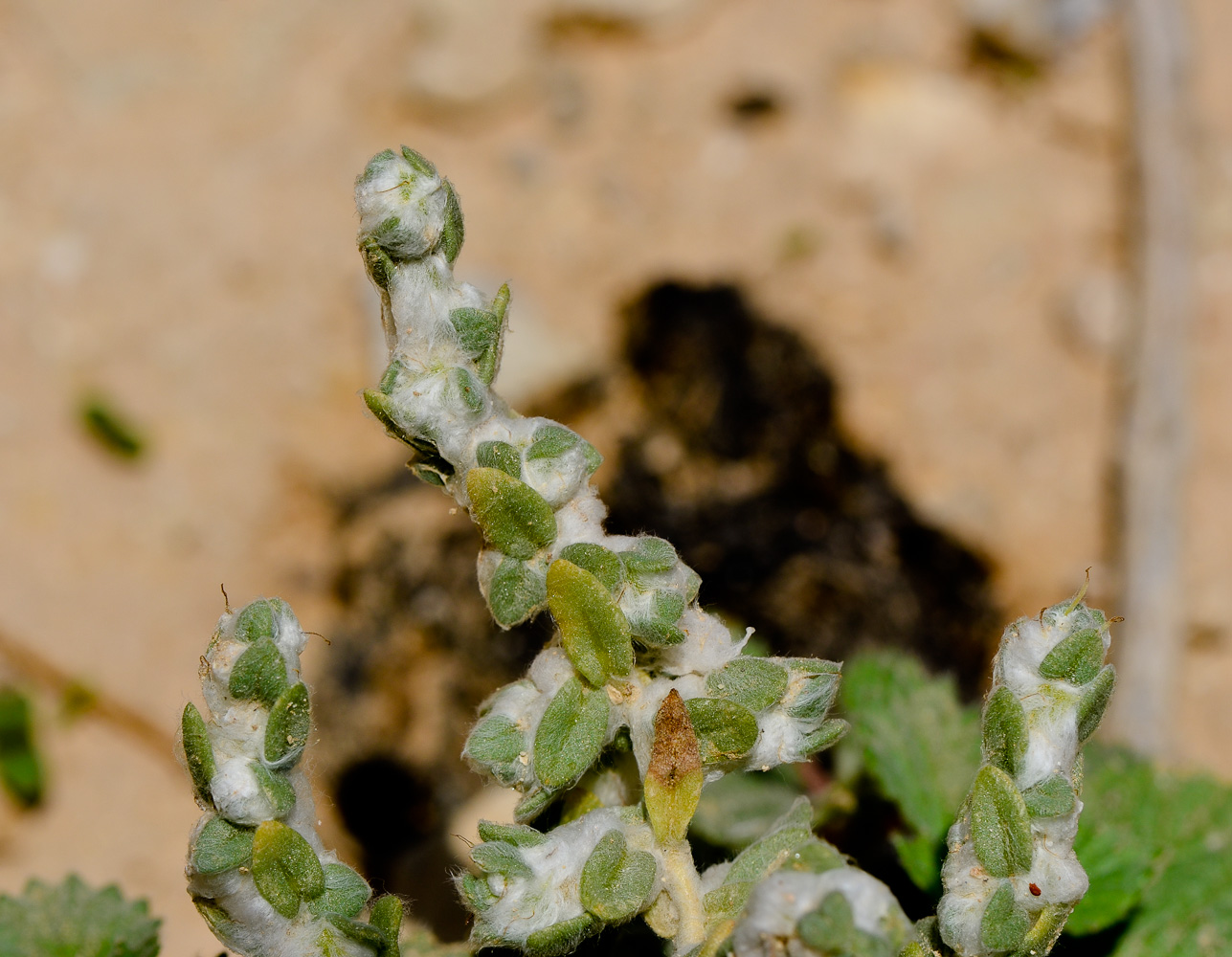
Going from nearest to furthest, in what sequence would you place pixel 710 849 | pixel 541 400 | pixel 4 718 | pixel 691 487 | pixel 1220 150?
pixel 710 849
pixel 4 718
pixel 691 487
pixel 541 400
pixel 1220 150

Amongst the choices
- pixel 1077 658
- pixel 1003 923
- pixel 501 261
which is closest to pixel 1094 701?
pixel 1077 658

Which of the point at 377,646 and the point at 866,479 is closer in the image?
the point at 377,646

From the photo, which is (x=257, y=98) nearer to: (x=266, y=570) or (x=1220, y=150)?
(x=266, y=570)

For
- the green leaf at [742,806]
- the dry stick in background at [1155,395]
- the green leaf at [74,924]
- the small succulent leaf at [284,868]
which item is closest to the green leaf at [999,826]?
the small succulent leaf at [284,868]

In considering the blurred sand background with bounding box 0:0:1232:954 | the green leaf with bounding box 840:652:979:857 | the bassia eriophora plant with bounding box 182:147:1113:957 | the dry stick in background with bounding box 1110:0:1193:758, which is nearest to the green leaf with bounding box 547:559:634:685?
the bassia eriophora plant with bounding box 182:147:1113:957

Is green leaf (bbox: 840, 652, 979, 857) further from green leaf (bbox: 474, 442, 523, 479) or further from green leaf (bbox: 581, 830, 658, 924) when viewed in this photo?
green leaf (bbox: 474, 442, 523, 479)

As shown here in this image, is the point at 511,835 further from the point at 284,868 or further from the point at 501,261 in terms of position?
the point at 501,261

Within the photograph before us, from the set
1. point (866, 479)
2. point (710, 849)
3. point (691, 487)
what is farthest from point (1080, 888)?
point (866, 479)
